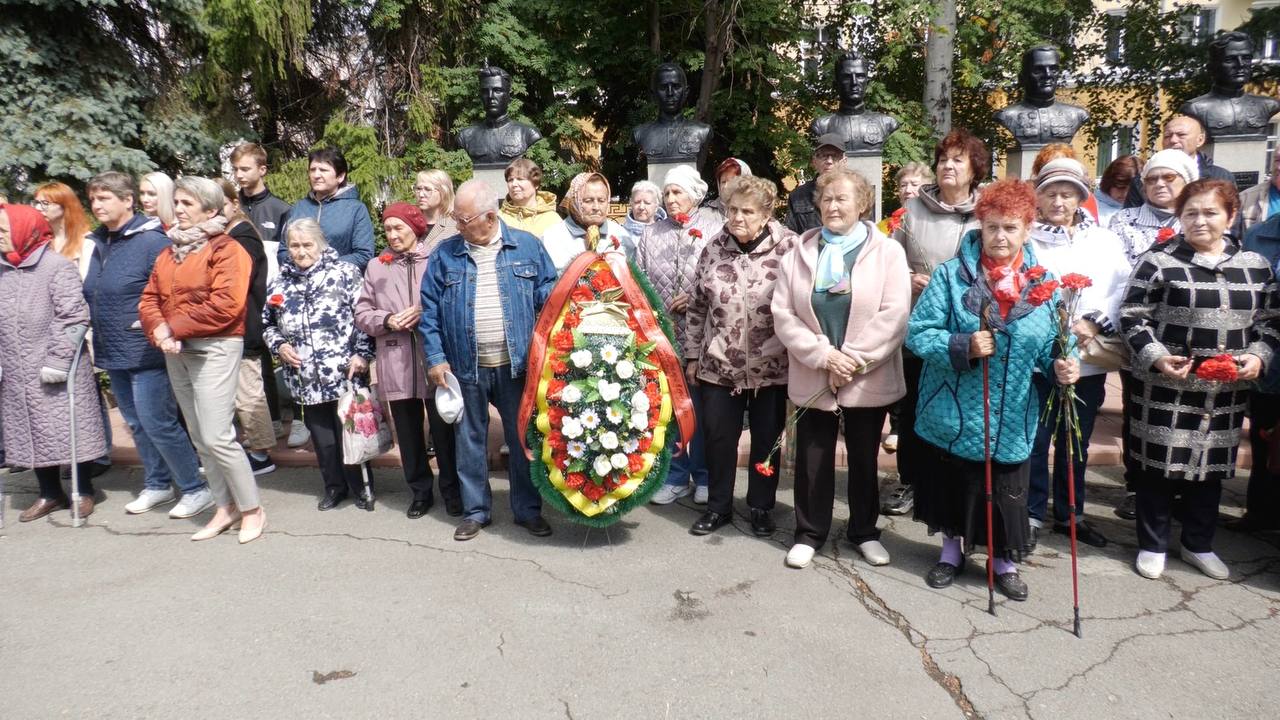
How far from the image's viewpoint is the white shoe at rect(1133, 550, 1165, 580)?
370 cm

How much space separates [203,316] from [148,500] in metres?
1.54

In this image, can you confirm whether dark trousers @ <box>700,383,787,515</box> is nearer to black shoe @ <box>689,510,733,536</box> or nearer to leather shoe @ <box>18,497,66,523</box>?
black shoe @ <box>689,510,733,536</box>

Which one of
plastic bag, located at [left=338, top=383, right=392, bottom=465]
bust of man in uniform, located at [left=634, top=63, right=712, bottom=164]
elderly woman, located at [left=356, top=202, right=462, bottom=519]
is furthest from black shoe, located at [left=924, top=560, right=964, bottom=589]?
bust of man in uniform, located at [left=634, top=63, right=712, bottom=164]

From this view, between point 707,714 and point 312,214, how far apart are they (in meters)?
4.17

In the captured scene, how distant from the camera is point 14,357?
4543 mm

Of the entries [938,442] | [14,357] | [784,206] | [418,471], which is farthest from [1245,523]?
[784,206]

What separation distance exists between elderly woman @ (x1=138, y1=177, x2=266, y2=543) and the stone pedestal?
7122mm

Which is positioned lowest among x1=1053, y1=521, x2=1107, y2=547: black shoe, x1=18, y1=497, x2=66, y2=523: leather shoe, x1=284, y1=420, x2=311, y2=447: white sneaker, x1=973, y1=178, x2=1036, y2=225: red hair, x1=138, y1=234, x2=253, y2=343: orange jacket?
x1=1053, y1=521, x2=1107, y2=547: black shoe

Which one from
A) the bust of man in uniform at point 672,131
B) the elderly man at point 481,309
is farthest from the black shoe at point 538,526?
the bust of man in uniform at point 672,131

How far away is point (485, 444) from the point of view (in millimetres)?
4332

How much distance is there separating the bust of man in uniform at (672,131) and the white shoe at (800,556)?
3872 mm

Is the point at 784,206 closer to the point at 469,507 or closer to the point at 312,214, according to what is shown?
the point at 312,214

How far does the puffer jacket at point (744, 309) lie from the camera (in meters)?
3.98

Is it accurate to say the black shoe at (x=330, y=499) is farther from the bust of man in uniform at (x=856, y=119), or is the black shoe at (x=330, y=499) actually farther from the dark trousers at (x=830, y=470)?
the bust of man in uniform at (x=856, y=119)
